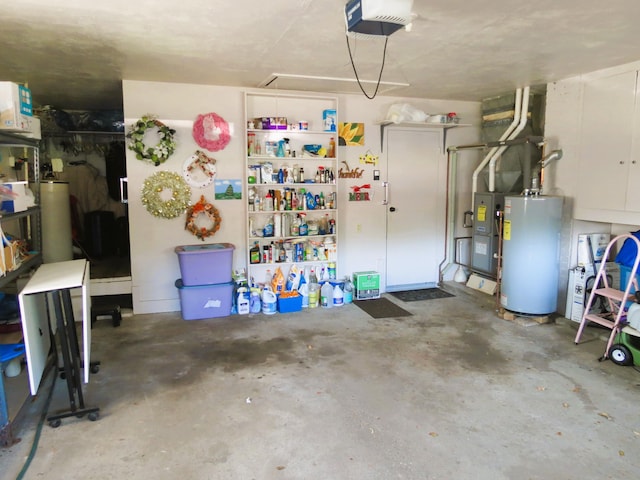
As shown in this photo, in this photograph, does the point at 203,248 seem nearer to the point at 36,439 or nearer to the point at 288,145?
the point at 288,145

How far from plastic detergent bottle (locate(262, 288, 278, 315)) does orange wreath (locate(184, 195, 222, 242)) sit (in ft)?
3.04

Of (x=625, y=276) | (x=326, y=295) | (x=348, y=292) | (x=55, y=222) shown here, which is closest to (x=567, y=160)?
(x=625, y=276)

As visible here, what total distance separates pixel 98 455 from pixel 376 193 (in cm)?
421

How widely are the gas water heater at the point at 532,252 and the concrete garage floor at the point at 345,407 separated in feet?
0.96

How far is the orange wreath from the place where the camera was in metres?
4.94

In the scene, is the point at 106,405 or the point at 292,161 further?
the point at 292,161

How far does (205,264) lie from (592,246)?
4009mm

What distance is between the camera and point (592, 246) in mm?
4551

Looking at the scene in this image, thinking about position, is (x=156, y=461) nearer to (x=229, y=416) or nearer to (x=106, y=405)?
(x=229, y=416)

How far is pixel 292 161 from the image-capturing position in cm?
533

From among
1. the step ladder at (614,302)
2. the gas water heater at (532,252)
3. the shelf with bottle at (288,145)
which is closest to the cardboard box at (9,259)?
the shelf with bottle at (288,145)

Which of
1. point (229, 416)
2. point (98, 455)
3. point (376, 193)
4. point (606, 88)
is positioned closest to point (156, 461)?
point (98, 455)

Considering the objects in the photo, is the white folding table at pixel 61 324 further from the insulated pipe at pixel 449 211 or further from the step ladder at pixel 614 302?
the insulated pipe at pixel 449 211

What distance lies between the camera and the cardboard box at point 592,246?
4508mm
